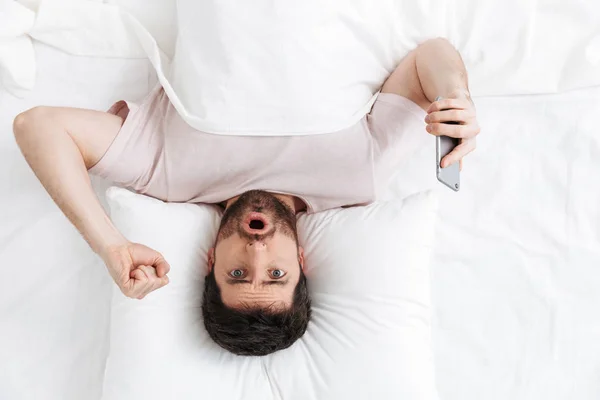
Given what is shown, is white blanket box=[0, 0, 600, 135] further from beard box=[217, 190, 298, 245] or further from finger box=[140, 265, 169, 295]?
finger box=[140, 265, 169, 295]

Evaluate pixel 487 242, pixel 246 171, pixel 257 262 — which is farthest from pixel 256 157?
pixel 487 242

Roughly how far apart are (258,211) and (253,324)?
0.75ft

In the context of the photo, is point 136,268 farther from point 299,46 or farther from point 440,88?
point 440,88

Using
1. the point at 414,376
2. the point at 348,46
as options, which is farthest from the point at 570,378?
the point at 348,46

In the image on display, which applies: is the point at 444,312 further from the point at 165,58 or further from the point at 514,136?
the point at 165,58

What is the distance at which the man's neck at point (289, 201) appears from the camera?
132 centimetres

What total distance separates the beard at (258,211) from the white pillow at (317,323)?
9 cm

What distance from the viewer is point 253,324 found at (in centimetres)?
117

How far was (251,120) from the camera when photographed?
4.10 feet

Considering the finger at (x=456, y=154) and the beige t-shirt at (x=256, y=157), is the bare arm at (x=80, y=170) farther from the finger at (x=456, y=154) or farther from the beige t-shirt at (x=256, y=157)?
the finger at (x=456, y=154)

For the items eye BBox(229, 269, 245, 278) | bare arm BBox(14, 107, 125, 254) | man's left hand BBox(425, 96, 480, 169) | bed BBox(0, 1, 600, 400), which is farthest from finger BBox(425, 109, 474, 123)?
bare arm BBox(14, 107, 125, 254)

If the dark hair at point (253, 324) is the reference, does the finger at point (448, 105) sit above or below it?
above

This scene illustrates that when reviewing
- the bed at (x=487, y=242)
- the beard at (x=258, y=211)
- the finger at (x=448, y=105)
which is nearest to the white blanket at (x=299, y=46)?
the bed at (x=487, y=242)

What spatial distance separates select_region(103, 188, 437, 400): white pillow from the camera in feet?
3.99
